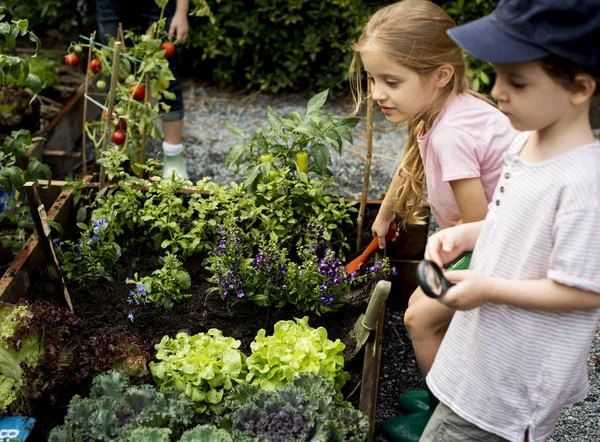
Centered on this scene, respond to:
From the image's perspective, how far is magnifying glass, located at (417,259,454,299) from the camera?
63.8 inches

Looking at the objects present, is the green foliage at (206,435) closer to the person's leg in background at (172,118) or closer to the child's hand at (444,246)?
the child's hand at (444,246)

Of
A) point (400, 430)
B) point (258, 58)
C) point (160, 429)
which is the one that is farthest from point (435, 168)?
point (258, 58)

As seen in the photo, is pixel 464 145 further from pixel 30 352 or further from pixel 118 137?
pixel 118 137

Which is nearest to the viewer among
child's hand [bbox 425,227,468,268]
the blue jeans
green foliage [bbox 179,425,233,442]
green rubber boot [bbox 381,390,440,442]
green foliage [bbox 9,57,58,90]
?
child's hand [bbox 425,227,468,268]

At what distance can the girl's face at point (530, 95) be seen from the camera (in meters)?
1.58

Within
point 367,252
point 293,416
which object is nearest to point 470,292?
point 293,416

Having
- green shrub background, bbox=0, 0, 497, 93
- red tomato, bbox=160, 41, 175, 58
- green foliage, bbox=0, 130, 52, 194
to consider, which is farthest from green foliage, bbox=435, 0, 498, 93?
green foliage, bbox=0, 130, 52, 194

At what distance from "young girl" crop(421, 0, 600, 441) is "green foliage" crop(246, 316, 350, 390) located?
0.62 m

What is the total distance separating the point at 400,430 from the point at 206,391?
689mm

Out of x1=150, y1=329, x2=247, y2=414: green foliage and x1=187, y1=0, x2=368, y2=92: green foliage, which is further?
x1=187, y1=0, x2=368, y2=92: green foliage

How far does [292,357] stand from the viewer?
7.91 feet

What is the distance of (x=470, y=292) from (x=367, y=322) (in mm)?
952

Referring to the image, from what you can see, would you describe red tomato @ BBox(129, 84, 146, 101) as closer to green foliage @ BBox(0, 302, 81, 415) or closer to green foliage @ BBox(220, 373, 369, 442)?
green foliage @ BBox(0, 302, 81, 415)

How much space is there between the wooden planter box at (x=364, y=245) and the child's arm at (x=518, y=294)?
2.53 ft
